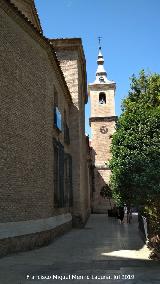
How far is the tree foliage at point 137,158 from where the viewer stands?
9719mm

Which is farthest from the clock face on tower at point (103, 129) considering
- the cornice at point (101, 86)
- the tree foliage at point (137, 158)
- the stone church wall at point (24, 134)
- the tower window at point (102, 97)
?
the tree foliage at point (137, 158)

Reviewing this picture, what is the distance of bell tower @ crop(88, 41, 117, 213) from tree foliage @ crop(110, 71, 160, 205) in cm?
2905

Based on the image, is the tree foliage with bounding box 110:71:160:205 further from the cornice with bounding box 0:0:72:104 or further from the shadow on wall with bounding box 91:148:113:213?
the shadow on wall with bounding box 91:148:113:213

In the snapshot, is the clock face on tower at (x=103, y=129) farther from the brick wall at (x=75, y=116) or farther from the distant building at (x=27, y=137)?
the distant building at (x=27, y=137)

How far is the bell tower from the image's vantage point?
135 ft

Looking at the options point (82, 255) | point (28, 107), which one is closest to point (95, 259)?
point (82, 255)

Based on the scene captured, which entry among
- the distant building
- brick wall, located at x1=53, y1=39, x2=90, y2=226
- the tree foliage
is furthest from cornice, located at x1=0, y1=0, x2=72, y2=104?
brick wall, located at x1=53, y1=39, x2=90, y2=226

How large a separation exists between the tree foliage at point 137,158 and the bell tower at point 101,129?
95.3 ft

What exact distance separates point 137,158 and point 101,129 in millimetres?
34198

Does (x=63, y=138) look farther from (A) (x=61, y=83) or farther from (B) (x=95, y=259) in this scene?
(B) (x=95, y=259)

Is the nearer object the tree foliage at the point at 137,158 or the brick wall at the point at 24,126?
the tree foliage at the point at 137,158

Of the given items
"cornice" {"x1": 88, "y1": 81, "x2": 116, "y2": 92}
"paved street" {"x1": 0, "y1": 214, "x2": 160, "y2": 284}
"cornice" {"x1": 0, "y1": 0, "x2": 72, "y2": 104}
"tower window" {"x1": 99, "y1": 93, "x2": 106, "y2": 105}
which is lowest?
"paved street" {"x1": 0, "y1": 214, "x2": 160, "y2": 284}

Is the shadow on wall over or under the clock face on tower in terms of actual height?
under

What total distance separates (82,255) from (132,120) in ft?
14.7
